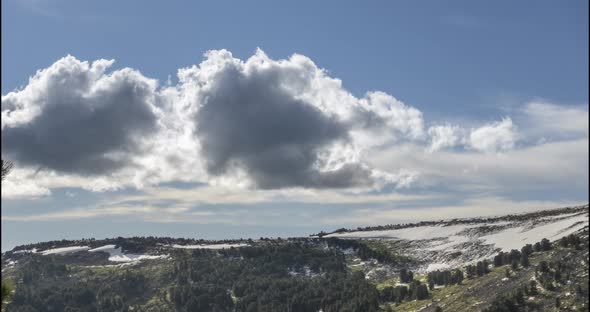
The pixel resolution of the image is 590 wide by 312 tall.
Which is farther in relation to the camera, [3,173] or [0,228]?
[3,173]

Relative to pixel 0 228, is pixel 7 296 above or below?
below

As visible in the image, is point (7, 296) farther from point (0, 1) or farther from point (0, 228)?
point (0, 1)

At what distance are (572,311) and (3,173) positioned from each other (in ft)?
672

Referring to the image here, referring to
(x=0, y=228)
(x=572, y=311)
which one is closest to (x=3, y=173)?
(x=0, y=228)

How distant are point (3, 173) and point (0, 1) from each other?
8715mm

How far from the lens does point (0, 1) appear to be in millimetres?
30969

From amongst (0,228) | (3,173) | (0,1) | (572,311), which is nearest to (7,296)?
(0,228)

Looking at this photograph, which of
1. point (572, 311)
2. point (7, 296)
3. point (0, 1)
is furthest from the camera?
point (572, 311)

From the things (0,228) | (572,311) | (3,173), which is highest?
(3,173)

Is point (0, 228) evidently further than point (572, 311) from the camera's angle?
No

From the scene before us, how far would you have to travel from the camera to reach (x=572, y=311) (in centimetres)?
19912

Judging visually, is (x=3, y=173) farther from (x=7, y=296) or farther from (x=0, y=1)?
(x=0, y=1)

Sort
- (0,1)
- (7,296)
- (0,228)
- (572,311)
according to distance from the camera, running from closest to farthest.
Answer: (0,228) < (7,296) < (0,1) < (572,311)

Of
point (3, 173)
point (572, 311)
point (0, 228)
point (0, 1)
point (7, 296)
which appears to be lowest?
point (572, 311)
